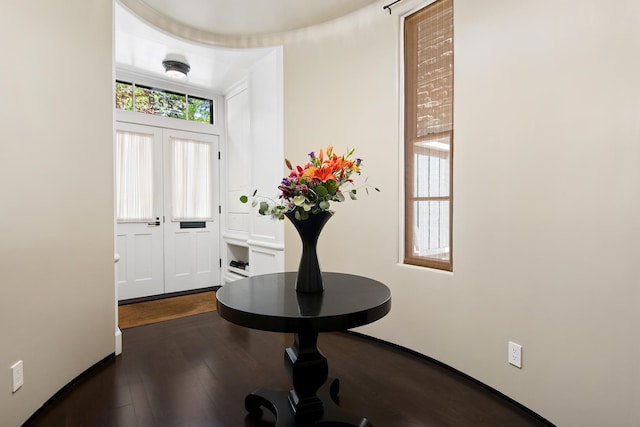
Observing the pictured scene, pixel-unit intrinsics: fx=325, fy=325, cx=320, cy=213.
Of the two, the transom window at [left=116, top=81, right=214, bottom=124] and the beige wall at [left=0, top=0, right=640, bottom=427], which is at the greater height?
the transom window at [left=116, top=81, right=214, bottom=124]

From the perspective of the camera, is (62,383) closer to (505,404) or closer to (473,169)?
(505,404)

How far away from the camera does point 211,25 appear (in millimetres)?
3238

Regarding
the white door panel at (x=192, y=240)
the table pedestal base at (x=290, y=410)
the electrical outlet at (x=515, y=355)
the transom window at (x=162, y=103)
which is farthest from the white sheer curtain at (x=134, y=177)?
the electrical outlet at (x=515, y=355)

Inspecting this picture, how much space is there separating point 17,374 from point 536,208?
275 cm

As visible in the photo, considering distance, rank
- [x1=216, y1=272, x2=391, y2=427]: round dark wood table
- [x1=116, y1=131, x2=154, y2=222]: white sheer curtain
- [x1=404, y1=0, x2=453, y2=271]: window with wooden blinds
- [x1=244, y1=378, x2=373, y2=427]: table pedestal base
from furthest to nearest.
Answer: [x1=116, y1=131, x2=154, y2=222]: white sheer curtain → [x1=404, y1=0, x2=453, y2=271]: window with wooden blinds → [x1=244, y1=378, x2=373, y2=427]: table pedestal base → [x1=216, y1=272, x2=391, y2=427]: round dark wood table

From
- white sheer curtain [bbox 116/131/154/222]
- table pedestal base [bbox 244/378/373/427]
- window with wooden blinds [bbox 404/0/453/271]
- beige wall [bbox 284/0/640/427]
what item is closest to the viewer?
beige wall [bbox 284/0/640/427]

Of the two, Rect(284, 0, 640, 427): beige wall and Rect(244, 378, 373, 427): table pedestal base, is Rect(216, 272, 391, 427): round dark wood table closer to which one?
Rect(244, 378, 373, 427): table pedestal base

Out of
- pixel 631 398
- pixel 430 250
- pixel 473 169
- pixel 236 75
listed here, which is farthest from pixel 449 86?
pixel 236 75

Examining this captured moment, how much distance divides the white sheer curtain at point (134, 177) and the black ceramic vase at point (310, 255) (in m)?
3.22

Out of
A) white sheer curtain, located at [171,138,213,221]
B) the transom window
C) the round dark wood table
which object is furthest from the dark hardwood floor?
the transom window

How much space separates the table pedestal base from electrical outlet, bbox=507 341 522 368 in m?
0.90

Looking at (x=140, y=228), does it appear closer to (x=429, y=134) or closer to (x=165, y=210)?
(x=165, y=210)

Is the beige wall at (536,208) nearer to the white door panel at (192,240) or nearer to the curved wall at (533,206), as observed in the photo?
the curved wall at (533,206)

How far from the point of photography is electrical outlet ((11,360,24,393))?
1.57 metres
